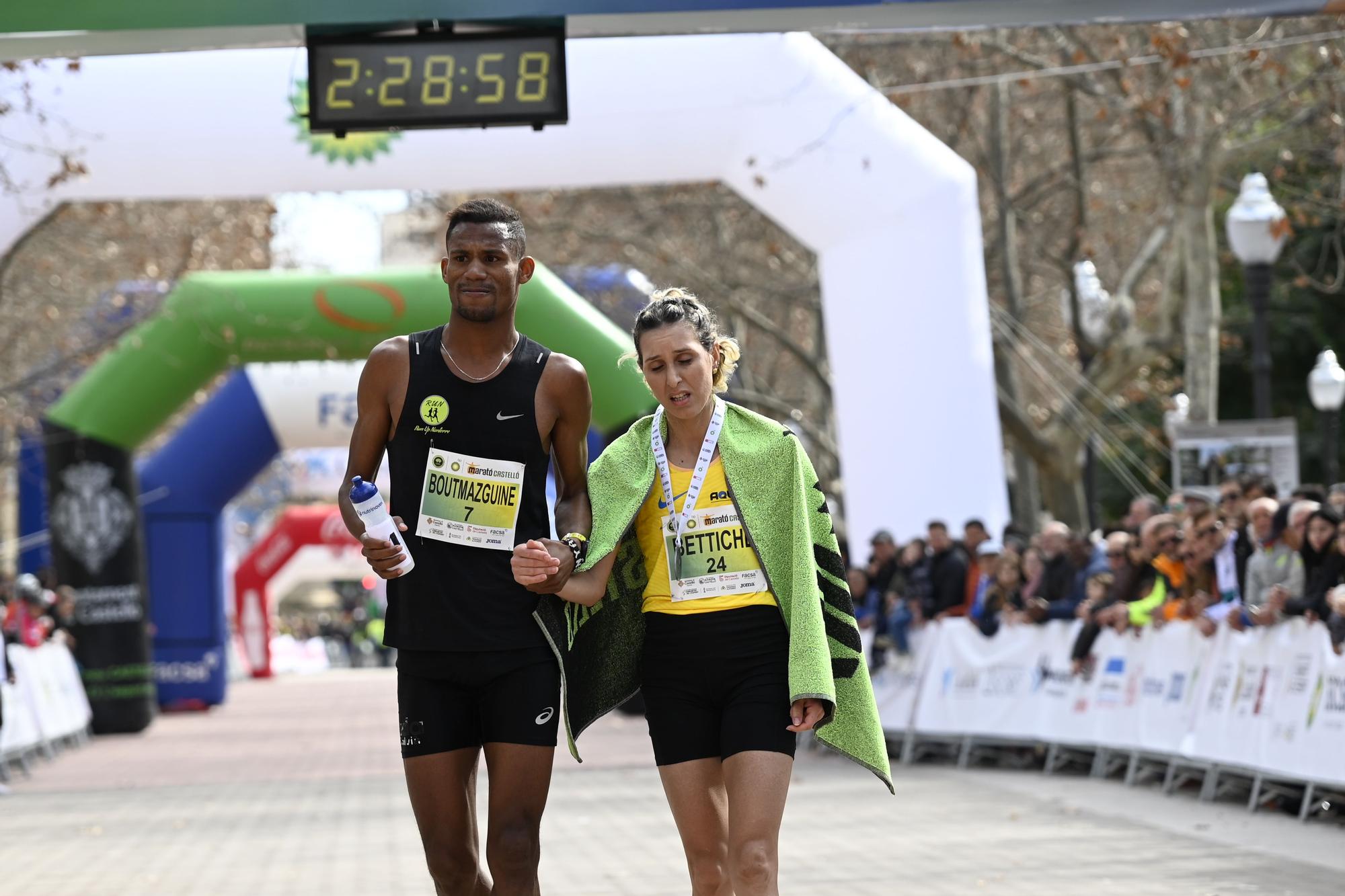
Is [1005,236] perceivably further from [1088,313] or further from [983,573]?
[983,573]

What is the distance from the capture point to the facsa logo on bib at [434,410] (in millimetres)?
5297

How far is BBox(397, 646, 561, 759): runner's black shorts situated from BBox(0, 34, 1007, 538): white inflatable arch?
10311 millimetres

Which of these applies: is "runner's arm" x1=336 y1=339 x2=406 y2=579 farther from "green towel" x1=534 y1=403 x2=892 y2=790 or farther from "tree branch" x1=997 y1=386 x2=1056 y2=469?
"tree branch" x1=997 y1=386 x2=1056 y2=469

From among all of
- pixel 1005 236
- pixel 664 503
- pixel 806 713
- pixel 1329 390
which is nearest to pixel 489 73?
pixel 664 503

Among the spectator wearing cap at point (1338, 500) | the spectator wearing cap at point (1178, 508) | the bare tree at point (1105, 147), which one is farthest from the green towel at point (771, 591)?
the spectator wearing cap at point (1178, 508)

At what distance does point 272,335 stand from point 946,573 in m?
7.24

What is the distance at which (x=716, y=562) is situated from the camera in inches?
210

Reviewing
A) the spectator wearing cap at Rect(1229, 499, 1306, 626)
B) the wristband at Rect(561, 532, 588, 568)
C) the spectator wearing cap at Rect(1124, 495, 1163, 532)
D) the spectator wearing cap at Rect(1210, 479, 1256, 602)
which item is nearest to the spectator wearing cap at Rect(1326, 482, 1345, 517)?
the spectator wearing cap at Rect(1229, 499, 1306, 626)

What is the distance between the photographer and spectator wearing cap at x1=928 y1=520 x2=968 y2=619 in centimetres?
1533

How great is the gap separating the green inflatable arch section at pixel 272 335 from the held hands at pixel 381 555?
1291cm

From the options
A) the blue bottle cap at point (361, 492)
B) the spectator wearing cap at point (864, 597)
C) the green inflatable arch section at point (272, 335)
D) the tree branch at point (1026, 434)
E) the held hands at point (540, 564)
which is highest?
the green inflatable arch section at point (272, 335)

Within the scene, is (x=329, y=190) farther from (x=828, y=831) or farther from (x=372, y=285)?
(x=828, y=831)

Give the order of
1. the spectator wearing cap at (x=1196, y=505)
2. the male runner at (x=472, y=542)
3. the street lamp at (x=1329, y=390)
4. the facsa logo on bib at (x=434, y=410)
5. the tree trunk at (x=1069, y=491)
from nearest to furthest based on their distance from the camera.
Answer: the male runner at (x=472, y=542)
the facsa logo on bib at (x=434, y=410)
the spectator wearing cap at (x=1196, y=505)
the street lamp at (x=1329, y=390)
the tree trunk at (x=1069, y=491)

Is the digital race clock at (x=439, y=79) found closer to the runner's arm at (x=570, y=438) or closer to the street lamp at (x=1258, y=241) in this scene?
the runner's arm at (x=570, y=438)
